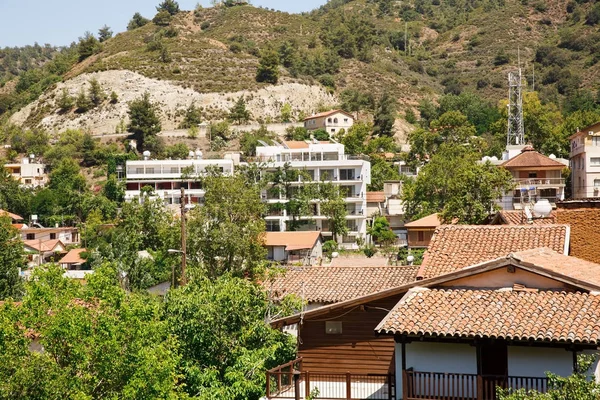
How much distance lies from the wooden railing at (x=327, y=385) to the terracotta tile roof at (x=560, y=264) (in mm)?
3984

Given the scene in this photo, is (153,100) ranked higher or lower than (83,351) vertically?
higher

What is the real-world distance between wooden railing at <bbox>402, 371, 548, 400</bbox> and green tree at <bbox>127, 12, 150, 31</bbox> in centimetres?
16529

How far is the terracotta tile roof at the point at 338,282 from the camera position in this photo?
28344mm

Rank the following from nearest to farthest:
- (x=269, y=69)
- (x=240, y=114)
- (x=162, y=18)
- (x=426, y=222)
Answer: (x=426, y=222)
(x=240, y=114)
(x=269, y=69)
(x=162, y=18)

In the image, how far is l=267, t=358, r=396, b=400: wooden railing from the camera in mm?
20938

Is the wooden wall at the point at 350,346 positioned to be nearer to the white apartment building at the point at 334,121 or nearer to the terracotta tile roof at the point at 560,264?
the terracotta tile roof at the point at 560,264

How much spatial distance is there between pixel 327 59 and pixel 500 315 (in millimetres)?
134492

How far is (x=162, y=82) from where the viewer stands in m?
134

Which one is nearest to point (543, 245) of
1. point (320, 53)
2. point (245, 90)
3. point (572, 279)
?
point (572, 279)

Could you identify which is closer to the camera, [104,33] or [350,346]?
[350,346]

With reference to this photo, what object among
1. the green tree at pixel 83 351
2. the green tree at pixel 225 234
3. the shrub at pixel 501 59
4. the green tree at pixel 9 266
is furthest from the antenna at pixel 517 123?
the shrub at pixel 501 59

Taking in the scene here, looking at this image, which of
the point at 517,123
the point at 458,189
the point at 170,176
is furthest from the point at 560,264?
A: the point at 170,176

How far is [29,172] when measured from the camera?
10344cm

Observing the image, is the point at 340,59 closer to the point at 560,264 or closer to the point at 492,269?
the point at 560,264
